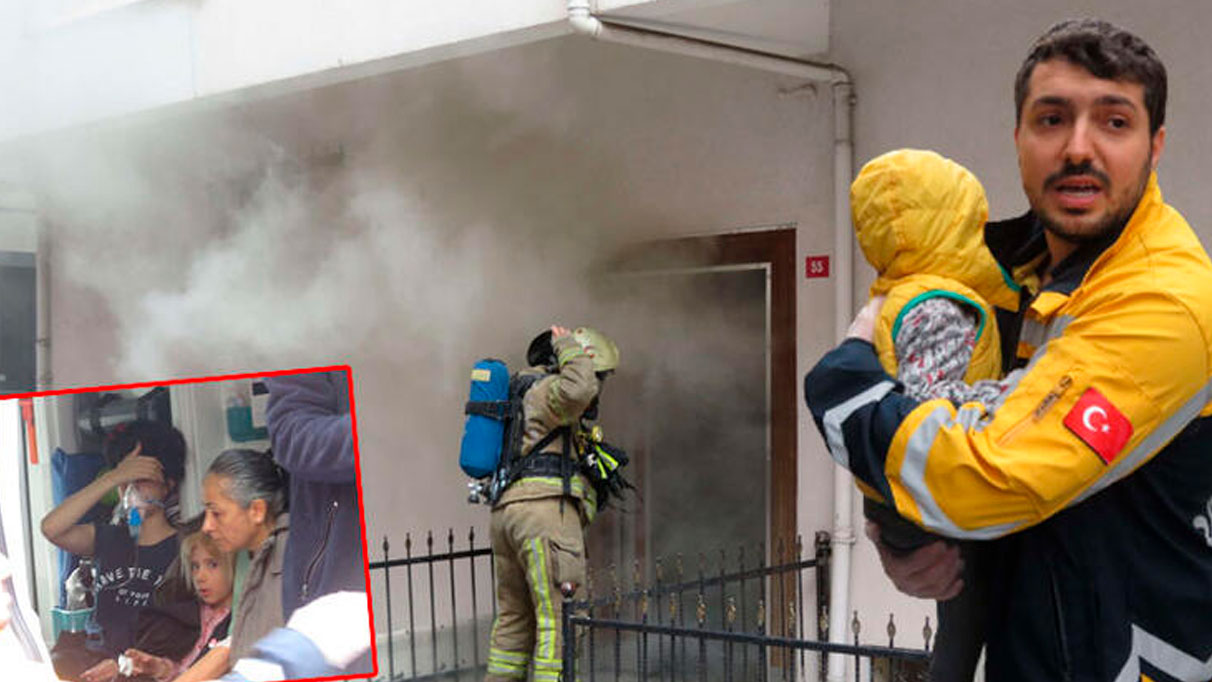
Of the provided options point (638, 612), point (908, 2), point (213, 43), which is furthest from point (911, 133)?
point (213, 43)

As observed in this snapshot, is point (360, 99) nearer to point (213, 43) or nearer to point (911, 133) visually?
point (213, 43)

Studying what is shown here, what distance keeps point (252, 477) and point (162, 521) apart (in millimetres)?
276

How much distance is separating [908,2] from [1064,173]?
3.92 metres

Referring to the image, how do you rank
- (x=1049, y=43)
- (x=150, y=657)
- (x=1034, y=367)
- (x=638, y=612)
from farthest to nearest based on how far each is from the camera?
1. (x=638, y=612)
2. (x=150, y=657)
3. (x=1049, y=43)
4. (x=1034, y=367)

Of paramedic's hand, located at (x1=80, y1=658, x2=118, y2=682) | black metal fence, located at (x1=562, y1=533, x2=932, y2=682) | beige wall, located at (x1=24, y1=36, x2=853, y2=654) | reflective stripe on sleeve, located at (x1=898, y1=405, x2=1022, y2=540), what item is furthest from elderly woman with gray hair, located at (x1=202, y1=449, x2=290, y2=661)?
beige wall, located at (x1=24, y1=36, x2=853, y2=654)

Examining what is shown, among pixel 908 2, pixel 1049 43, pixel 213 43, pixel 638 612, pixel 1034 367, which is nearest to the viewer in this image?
pixel 1034 367

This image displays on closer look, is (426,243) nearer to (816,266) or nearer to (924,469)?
(816,266)

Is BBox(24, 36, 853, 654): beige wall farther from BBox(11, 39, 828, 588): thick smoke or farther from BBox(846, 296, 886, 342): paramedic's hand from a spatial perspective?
BBox(846, 296, 886, 342): paramedic's hand

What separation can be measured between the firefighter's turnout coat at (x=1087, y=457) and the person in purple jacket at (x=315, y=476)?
1836mm

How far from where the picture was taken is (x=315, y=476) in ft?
10.9

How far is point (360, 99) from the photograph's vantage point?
24.3 feet

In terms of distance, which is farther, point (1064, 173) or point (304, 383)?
point (304, 383)

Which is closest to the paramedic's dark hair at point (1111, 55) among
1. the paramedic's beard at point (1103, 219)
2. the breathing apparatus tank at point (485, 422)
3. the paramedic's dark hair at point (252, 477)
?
the paramedic's beard at point (1103, 219)

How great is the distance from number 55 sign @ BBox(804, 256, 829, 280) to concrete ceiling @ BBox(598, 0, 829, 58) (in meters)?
0.95
